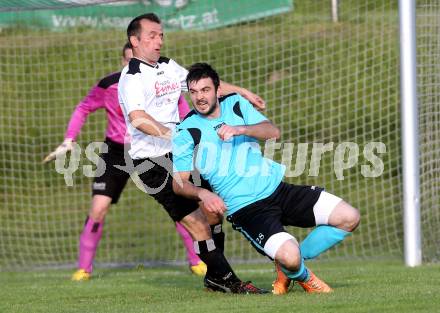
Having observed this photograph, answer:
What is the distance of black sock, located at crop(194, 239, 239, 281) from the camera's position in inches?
290

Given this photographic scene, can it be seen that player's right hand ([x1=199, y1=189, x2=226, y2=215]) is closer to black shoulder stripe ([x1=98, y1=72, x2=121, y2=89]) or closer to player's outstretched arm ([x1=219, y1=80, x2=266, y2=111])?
player's outstretched arm ([x1=219, y1=80, x2=266, y2=111])

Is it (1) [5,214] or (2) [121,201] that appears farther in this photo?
(2) [121,201]

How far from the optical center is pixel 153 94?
25.2 ft

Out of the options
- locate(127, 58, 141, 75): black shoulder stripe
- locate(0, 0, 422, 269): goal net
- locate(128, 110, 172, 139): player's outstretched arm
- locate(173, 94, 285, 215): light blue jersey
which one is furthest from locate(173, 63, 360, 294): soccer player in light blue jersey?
locate(0, 0, 422, 269): goal net

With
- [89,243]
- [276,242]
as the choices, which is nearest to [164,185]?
[276,242]

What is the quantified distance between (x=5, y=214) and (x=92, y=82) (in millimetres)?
2539

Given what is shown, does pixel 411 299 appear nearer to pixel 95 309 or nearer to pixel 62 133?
pixel 95 309

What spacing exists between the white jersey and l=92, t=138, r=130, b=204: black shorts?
5.40ft

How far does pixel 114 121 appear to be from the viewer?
9.66 m

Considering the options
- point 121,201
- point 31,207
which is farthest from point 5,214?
point 121,201

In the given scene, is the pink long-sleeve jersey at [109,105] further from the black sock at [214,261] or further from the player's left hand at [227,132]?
the player's left hand at [227,132]

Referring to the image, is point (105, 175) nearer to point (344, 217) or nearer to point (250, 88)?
point (344, 217)

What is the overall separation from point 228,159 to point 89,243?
3.13 metres

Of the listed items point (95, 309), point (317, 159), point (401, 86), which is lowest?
point (95, 309)
